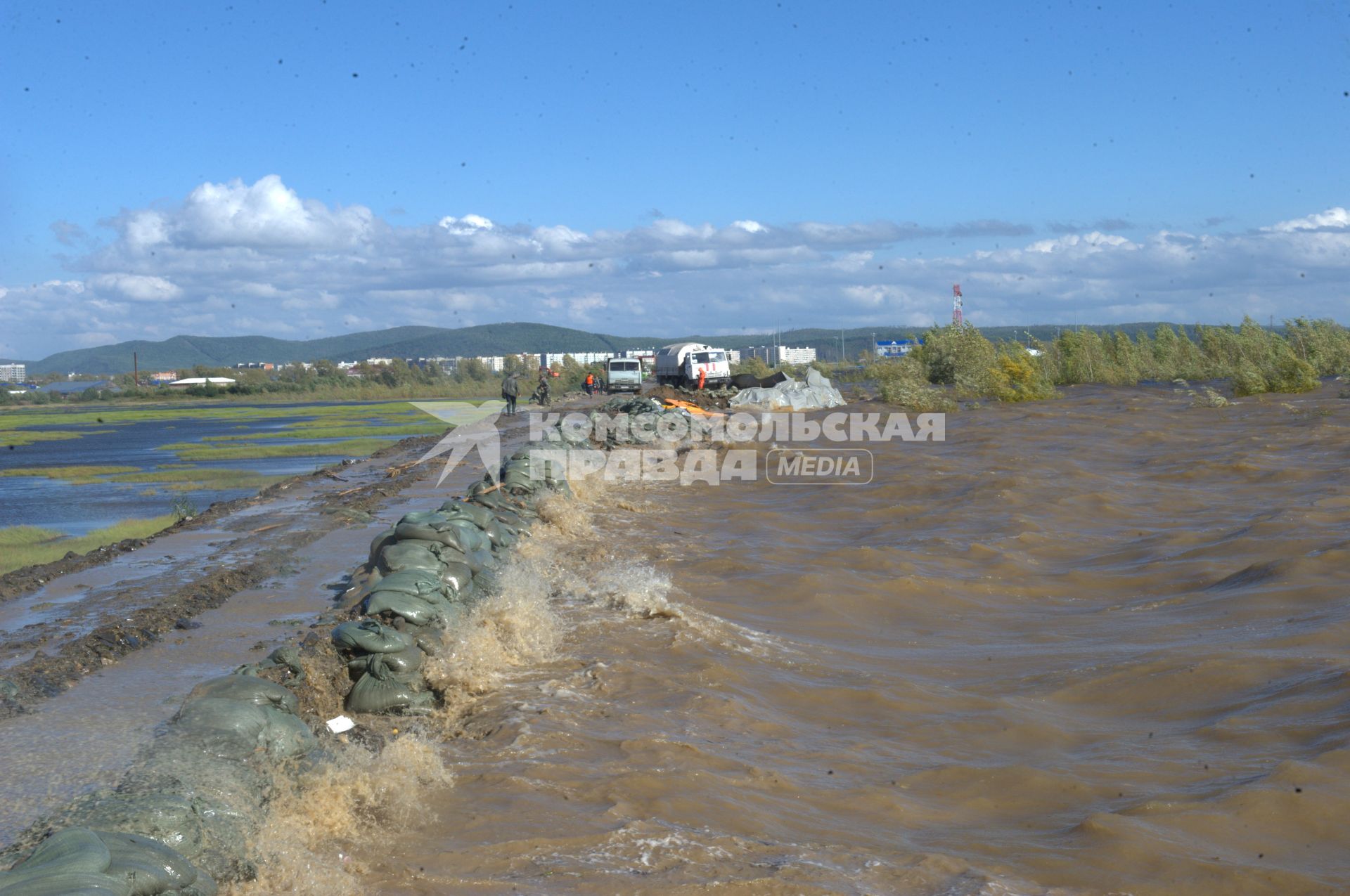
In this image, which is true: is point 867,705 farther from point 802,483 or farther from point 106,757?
point 802,483

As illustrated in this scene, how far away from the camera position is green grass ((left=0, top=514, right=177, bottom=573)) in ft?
42.4

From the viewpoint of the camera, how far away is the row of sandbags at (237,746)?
10.9 feet

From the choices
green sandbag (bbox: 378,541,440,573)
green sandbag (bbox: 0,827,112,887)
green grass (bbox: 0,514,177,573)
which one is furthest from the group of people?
green sandbag (bbox: 0,827,112,887)

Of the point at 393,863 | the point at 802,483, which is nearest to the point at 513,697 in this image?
the point at 393,863

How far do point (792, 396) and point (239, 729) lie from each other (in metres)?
29.6

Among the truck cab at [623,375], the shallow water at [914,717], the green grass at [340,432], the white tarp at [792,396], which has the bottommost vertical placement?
the shallow water at [914,717]

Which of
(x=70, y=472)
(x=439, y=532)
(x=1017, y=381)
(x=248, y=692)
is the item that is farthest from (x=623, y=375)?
(x=248, y=692)

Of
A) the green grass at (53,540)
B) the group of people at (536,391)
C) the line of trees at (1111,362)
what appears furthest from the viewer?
the group of people at (536,391)

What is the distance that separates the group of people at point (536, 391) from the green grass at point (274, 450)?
12.5ft

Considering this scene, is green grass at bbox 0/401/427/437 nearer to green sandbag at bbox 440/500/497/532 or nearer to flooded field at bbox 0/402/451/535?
flooded field at bbox 0/402/451/535

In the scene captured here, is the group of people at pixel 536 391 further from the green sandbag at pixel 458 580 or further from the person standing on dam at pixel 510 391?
the green sandbag at pixel 458 580

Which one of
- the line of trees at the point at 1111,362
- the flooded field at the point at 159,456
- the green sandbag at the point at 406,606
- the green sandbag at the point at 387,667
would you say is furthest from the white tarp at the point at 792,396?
the green sandbag at the point at 387,667

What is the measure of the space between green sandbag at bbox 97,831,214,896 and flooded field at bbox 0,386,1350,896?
0.36 meters

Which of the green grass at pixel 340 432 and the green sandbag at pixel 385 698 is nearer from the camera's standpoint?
the green sandbag at pixel 385 698
